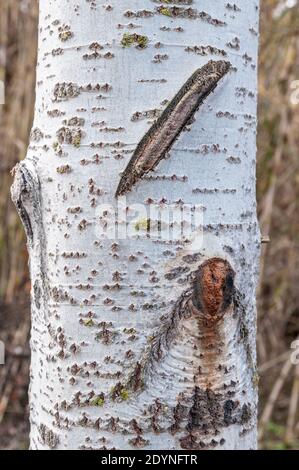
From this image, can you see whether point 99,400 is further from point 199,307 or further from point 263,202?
point 263,202

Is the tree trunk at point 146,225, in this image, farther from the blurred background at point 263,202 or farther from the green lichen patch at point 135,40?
the blurred background at point 263,202

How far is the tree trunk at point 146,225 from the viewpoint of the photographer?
640 millimetres

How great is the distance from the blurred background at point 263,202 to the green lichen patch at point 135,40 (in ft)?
6.08

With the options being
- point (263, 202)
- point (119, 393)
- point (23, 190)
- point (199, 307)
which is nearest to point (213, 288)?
point (199, 307)

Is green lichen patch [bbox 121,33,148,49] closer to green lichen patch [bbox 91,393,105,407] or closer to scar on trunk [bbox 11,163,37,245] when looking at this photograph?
scar on trunk [bbox 11,163,37,245]

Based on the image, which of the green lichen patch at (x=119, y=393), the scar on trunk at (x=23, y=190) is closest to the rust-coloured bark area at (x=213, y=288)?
the green lichen patch at (x=119, y=393)

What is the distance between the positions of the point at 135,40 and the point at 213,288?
11.5 inches

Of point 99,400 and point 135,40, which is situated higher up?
point 135,40

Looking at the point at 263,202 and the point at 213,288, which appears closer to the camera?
the point at 213,288

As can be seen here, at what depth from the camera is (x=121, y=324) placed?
0.65 metres

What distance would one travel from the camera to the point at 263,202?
8.47 ft

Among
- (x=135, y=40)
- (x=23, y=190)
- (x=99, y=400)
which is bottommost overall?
(x=99, y=400)

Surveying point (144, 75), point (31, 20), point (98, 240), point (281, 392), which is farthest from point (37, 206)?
point (281, 392)

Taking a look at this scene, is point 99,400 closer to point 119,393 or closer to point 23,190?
point 119,393
